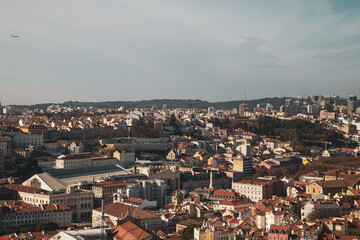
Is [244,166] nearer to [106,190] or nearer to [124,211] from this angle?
[106,190]

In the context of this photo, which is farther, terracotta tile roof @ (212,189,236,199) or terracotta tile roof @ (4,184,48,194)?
terracotta tile roof @ (4,184,48,194)

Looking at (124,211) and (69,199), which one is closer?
(124,211)

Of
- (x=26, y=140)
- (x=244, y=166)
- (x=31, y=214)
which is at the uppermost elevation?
(x=26, y=140)

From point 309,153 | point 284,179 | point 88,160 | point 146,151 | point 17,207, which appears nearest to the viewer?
point 17,207

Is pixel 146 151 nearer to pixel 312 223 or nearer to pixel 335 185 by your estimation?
pixel 335 185

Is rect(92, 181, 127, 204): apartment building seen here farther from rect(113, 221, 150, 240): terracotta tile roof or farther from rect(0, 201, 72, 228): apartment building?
rect(113, 221, 150, 240): terracotta tile roof

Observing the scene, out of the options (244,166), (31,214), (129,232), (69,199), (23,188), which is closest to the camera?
(129,232)

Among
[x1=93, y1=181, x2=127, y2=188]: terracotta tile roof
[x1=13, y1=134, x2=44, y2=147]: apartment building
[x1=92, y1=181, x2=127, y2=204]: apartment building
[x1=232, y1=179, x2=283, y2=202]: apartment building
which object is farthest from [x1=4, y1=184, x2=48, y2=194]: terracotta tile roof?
[x1=232, y1=179, x2=283, y2=202]: apartment building

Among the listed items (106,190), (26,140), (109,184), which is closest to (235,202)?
(106,190)

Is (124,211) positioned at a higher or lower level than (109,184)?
lower

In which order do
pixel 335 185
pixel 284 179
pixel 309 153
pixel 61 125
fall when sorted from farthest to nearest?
pixel 61 125, pixel 309 153, pixel 284 179, pixel 335 185

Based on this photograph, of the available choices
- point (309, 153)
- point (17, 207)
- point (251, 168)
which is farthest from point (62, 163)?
point (309, 153)
